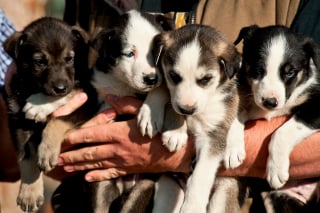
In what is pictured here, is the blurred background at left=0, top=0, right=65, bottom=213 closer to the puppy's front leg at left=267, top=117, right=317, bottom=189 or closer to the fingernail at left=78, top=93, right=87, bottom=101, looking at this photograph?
the fingernail at left=78, top=93, right=87, bottom=101

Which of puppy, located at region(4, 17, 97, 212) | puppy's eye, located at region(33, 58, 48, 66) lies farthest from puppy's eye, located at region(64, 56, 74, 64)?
puppy's eye, located at region(33, 58, 48, 66)

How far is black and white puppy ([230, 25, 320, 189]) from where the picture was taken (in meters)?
3.16

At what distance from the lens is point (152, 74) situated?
10.5 ft

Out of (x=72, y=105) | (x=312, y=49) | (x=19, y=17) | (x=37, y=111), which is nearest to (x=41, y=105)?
(x=37, y=111)

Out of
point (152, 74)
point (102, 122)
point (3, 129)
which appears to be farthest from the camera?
point (3, 129)

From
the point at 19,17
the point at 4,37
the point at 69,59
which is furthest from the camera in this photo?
the point at 19,17

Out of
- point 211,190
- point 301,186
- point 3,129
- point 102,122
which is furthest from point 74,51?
point 301,186

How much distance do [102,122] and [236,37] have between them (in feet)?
2.90

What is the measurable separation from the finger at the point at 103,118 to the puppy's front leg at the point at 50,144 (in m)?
0.15

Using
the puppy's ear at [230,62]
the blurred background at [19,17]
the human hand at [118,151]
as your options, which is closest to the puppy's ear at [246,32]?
the puppy's ear at [230,62]

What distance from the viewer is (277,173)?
315 cm

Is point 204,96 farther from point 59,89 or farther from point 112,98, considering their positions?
point 59,89

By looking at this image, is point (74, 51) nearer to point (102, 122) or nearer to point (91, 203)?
point (102, 122)

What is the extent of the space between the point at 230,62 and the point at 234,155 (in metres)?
0.46
